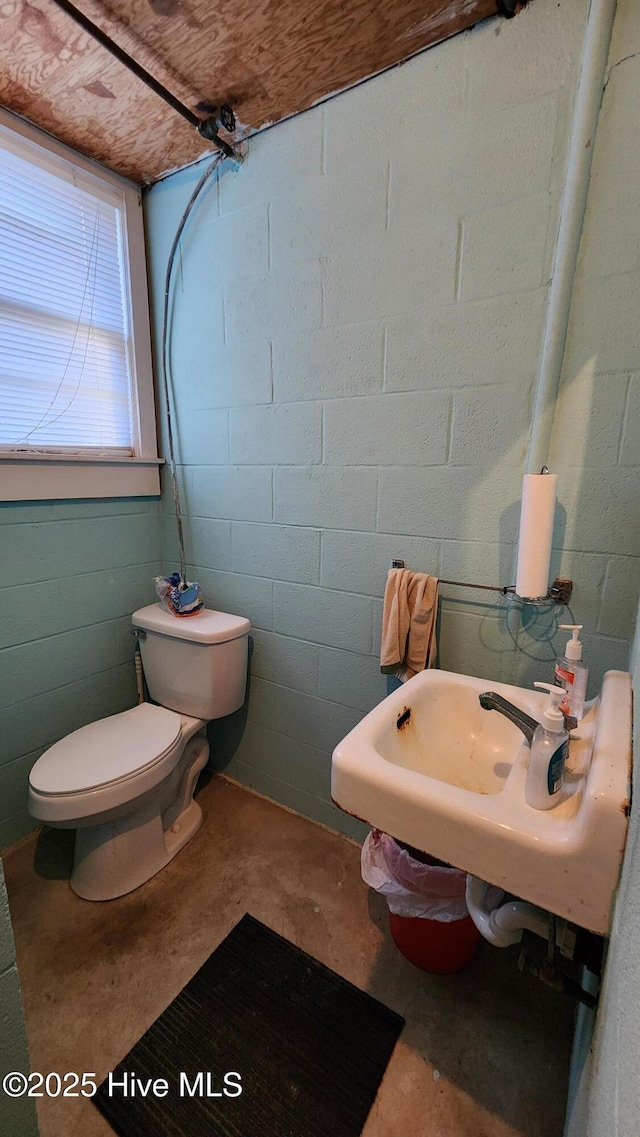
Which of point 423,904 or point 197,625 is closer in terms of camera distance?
point 423,904

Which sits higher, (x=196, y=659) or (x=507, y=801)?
(x=507, y=801)

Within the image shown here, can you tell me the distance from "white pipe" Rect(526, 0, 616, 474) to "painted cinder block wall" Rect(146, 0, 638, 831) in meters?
0.03

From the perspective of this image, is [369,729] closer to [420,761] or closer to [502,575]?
[420,761]

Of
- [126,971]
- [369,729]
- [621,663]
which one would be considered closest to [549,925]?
[369,729]

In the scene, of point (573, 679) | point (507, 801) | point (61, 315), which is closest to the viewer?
point (507, 801)

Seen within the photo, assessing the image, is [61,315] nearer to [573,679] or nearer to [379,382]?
[379,382]

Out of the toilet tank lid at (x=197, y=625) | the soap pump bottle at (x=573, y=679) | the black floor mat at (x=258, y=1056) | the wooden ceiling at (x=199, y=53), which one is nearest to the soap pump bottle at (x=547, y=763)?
the soap pump bottle at (x=573, y=679)

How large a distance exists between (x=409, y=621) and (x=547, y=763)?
2.04 ft

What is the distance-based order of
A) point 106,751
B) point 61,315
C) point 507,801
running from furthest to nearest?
point 61,315
point 106,751
point 507,801

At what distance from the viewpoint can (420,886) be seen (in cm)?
110

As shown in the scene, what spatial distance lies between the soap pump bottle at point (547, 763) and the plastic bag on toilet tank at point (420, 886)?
0.53 m

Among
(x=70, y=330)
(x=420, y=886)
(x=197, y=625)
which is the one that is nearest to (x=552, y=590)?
(x=420, y=886)

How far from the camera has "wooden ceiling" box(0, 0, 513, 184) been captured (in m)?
0.97

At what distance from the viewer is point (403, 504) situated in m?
1.29
